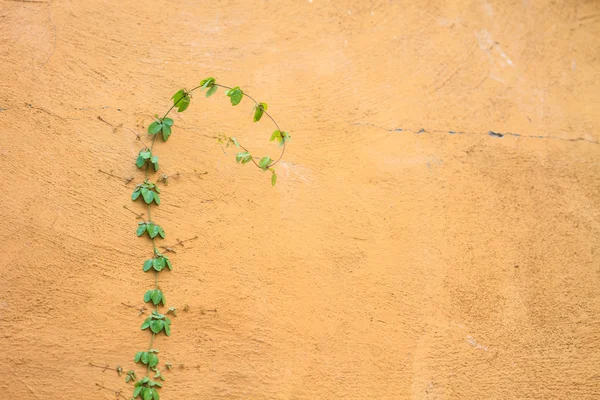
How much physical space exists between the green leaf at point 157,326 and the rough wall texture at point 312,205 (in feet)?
0.19

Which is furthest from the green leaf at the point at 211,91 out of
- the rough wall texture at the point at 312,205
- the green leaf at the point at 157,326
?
the green leaf at the point at 157,326

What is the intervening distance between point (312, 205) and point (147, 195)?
0.65 metres

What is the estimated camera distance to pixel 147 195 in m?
2.56

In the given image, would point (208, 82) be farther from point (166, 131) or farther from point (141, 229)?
point (141, 229)

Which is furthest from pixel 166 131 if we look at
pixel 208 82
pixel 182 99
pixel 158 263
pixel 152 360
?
pixel 152 360

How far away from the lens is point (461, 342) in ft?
9.14

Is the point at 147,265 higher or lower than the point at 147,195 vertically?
lower

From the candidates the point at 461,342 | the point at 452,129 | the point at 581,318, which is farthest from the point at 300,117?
the point at 581,318

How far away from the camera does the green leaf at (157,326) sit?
2.41 m

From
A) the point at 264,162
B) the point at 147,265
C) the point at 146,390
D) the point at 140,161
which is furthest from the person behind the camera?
the point at 264,162

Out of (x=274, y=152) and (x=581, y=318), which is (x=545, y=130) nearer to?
(x=581, y=318)

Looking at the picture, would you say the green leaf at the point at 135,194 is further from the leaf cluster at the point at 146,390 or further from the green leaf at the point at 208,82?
the leaf cluster at the point at 146,390

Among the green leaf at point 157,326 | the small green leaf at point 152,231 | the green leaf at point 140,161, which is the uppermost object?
the green leaf at point 140,161

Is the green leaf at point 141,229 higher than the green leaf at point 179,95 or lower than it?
lower
